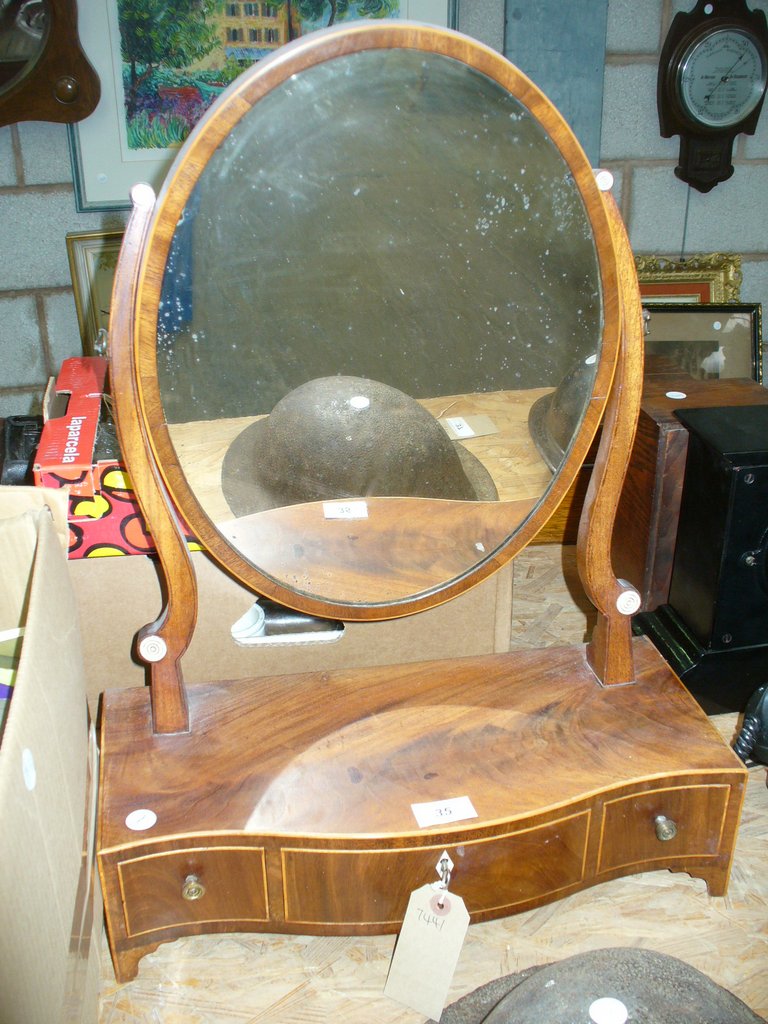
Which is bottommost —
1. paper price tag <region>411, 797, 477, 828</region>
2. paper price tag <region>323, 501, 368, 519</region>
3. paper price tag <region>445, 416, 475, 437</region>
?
paper price tag <region>411, 797, 477, 828</region>

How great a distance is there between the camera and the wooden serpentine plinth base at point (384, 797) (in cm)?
75

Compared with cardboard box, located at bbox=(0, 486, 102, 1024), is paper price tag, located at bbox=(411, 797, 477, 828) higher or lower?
lower

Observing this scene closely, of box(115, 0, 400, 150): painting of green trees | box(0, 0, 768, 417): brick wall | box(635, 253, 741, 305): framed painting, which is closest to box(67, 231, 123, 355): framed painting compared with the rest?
box(0, 0, 768, 417): brick wall

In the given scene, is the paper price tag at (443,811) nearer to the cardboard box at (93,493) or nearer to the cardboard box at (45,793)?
the cardboard box at (45,793)

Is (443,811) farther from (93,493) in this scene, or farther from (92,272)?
(92,272)

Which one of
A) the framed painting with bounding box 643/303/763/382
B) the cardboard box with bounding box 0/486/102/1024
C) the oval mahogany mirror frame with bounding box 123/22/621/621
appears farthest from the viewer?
the framed painting with bounding box 643/303/763/382

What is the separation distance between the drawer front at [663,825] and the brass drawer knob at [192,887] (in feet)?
1.11

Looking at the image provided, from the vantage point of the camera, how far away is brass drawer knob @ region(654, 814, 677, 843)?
2.68 ft

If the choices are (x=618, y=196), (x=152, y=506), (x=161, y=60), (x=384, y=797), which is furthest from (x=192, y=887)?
(x=618, y=196)

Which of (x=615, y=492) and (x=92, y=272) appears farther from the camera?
(x=92, y=272)

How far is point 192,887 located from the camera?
754 millimetres

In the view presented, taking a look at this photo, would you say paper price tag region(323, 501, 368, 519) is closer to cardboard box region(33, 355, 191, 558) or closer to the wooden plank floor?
cardboard box region(33, 355, 191, 558)

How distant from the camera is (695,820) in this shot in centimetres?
83

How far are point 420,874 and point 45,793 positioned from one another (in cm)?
32
